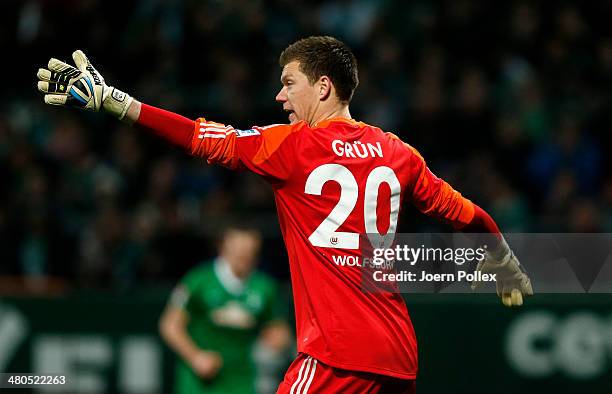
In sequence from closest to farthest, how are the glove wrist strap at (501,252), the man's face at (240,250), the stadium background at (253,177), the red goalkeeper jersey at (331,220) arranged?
1. the red goalkeeper jersey at (331,220)
2. the glove wrist strap at (501,252)
3. the man's face at (240,250)
4. the stadium background at (253,177)

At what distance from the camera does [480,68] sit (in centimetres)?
1258

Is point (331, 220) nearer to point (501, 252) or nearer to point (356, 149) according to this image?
point (356, 149)

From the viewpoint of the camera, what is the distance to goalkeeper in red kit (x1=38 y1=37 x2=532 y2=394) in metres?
4.72

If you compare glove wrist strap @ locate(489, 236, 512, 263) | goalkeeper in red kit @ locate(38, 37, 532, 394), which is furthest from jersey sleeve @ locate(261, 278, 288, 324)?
goalkeeper in red kit @ locate(38, 37, 532, 394)

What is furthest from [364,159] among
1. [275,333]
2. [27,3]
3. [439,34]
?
[27,3]

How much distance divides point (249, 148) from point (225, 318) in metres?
4.17

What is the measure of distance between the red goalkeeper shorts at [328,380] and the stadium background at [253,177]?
5820mm

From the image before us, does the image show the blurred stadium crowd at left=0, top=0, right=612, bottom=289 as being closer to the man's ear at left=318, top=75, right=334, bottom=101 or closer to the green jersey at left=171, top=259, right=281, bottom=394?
the green jersey at left=171, top=259, right=281, bottom=394

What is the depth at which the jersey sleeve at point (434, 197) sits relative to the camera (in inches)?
200

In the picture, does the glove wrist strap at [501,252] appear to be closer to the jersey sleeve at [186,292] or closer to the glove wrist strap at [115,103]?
the glove wrist strap at [115,103]

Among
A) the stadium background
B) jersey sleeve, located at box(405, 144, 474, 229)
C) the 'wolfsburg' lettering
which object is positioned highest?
the stadium background

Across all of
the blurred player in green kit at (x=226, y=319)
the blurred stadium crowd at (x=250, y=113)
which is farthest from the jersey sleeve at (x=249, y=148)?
the blurred stadium crowd at (x=250, y=113)

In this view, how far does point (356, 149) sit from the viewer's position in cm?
486

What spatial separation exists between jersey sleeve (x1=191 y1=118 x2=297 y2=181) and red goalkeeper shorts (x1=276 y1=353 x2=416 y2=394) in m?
0.84
